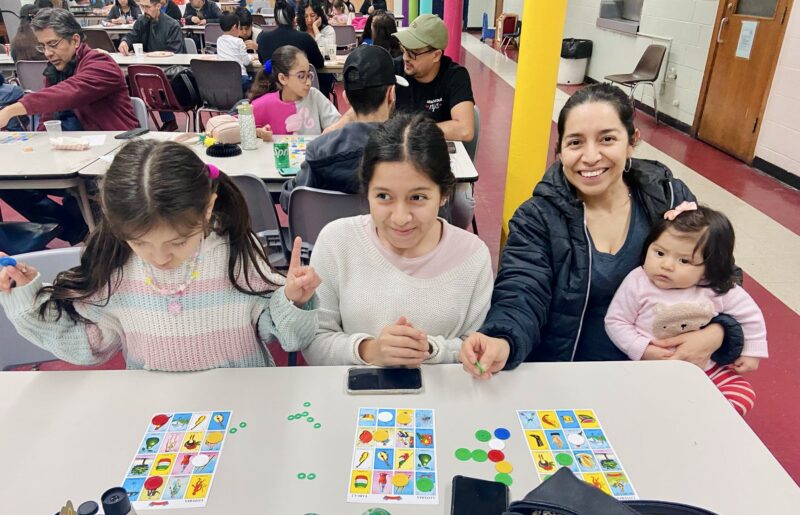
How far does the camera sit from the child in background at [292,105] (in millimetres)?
3152

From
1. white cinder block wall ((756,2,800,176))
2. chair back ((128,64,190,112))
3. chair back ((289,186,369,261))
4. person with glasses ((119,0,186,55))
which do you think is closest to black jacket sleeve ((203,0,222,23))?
person with glasses ((119,0,186,55))

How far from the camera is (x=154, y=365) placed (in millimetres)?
1325

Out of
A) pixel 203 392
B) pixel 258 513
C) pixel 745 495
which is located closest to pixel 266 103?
pixel 203 392

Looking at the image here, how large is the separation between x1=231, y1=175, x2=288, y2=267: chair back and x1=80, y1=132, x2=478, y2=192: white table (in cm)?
20

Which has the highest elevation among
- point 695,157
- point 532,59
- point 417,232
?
point 532,59

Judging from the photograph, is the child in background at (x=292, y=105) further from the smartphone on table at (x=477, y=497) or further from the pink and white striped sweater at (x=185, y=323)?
the smartphone on table at (x=477, y=497)

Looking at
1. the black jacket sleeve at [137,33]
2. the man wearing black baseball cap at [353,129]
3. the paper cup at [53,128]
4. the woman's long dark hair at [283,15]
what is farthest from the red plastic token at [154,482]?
the black jacket sleeve at [137,33]

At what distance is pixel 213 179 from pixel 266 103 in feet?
7.14

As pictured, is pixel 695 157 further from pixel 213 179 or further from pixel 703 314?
pixel 213 179

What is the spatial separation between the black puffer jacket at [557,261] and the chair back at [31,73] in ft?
14.8

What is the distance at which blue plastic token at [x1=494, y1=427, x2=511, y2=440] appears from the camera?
104cm

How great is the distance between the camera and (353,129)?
211cm

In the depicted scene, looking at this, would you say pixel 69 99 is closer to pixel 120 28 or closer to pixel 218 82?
pixel 218 82

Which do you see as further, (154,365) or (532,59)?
(532,59)
